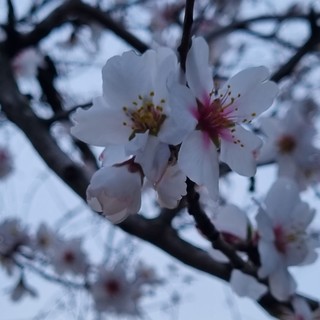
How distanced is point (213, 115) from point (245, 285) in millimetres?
468

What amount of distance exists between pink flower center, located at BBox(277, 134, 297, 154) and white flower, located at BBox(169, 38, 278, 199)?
36.1 inches

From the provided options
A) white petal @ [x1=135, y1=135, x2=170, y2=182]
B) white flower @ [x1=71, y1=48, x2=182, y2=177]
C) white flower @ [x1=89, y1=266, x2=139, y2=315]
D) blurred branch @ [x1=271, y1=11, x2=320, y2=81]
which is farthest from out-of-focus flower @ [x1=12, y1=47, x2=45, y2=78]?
white petal @ [x1=135, y1=135, x2=170, y2=182]

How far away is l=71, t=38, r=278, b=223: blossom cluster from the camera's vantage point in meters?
0.64

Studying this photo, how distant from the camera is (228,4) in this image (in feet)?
9.59

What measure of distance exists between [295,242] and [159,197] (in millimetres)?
517

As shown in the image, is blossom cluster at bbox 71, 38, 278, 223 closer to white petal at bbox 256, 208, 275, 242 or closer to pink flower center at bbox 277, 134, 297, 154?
white petal at bbox 256, 208, 275, 242

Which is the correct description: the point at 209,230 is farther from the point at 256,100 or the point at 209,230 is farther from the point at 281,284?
the point at 281,284

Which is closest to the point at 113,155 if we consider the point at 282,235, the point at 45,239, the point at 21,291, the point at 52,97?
the point at 282,235

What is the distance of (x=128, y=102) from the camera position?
0.73 metres

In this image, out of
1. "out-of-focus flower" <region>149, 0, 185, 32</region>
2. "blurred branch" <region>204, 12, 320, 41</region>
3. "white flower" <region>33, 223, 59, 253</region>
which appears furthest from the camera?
"out-of-focus flower" <region>149, 0, 185, 32</region>

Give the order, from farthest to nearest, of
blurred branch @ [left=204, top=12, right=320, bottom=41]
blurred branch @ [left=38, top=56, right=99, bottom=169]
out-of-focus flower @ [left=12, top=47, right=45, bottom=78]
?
out-of-focus flower @ [left=12, top=47, right=45, bottom=78] → blurred branch @ [left=204, top=12, right=320, bottom=41] → blurred branch @ [left=38, top=56, right=99, bottom=169]

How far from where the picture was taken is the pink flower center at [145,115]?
0.68m

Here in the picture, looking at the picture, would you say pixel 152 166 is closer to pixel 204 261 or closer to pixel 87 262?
pixel 204 261

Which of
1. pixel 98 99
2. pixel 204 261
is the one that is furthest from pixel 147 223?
pixel 98 99
